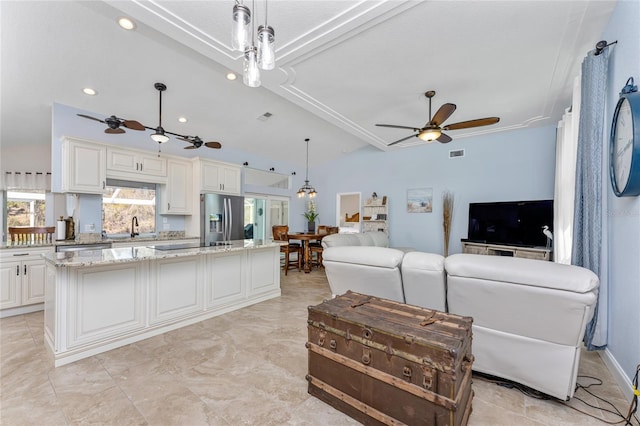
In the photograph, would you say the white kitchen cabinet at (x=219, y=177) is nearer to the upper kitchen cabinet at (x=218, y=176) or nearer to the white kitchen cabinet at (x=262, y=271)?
the upper kitchen cabinet at (x=218, y=176)

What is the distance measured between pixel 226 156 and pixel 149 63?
9.21ft

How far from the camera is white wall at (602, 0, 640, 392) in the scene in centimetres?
174

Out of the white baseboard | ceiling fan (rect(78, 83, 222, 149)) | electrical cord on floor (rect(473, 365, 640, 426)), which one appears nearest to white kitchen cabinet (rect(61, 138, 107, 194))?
ceiling fan (rect(78, 83, 222, 149))

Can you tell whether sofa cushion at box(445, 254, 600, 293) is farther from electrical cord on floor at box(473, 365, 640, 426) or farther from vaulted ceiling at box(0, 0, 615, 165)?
vaulted ceiling at box(0, 0, 615, 165)

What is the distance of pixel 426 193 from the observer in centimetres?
596

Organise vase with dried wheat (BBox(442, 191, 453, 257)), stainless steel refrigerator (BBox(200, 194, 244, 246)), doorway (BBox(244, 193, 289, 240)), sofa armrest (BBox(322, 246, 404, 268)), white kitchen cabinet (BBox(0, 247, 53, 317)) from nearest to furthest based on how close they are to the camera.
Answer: sofa armrest (BBox(322, 246, 404, 268)), white kitchen cabinet (BBox(0, 247, 53, 317)), stainless steel refrigerator (BBox(200, 194, 244, 246)), vase with dried wheat (BBox(442, 191, 453, 257)), doorway (BBox(244, 193, 289, 240))

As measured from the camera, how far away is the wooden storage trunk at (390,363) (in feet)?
4.31

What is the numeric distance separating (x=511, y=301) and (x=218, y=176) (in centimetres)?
516

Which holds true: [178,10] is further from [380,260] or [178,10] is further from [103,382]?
[103,382]

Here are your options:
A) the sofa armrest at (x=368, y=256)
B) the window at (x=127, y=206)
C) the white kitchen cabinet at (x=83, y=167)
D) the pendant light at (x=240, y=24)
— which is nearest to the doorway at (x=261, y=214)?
the window at (x=127, y=206)

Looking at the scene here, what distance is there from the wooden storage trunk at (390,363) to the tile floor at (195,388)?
0.19m

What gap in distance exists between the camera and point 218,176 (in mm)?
5328

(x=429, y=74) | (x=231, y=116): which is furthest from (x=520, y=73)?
Answer: (x=231, y=116)

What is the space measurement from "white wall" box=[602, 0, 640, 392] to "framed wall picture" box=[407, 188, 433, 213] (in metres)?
3.67
